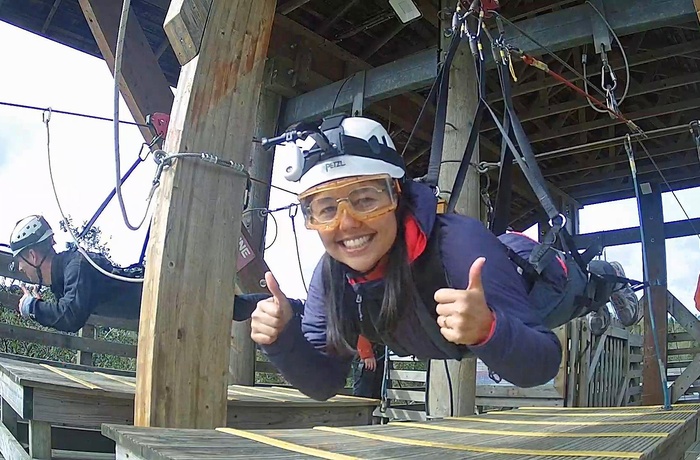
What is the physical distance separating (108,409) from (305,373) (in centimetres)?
132

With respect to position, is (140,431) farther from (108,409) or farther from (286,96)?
(286,96)

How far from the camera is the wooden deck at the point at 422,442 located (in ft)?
5.07

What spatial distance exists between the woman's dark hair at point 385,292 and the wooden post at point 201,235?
318mm

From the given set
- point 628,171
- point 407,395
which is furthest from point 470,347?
point 628,171

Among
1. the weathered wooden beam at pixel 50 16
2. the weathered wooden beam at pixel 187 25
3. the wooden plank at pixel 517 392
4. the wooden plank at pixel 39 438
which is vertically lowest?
the wooden plank at pixel 39 438

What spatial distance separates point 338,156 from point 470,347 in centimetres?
67

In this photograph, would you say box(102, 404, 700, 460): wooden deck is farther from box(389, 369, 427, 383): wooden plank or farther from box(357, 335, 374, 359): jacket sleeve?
box(389, 369, 427, 383): wooden plank

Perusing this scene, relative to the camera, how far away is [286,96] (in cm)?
600

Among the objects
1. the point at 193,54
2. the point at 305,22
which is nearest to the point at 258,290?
the point at 193,54

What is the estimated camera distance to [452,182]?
382 centimetres

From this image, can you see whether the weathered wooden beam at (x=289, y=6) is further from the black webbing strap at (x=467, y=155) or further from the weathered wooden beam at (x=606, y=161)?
the weathered wooden beam at (x=606, y=161)

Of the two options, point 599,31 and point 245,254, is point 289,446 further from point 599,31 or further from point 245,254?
point 599,31

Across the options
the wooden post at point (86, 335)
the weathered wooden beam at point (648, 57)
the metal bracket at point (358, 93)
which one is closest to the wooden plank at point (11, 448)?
the wooden post at point (86, 335)

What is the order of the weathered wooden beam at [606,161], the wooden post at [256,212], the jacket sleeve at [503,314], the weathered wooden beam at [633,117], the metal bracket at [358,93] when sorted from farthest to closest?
the weathered wooden beam at [606,161] → the weathered wooden beam at [633,117] → the metal bracket at [358,93] → the wooden post at [256,212] → the jacket sleeve at [503,314]
